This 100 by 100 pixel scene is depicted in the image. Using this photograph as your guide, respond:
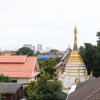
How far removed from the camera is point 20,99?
2427cm

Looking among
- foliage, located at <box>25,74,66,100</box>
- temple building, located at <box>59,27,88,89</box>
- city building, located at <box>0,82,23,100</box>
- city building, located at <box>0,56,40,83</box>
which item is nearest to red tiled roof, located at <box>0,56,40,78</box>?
city building, located at <box>0,56,40,83</box>

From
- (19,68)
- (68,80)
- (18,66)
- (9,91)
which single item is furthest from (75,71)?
(18,66)

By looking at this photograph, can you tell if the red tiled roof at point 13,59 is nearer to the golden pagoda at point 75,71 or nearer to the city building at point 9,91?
the golden pagoda at point 75,71

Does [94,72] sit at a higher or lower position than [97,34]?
lower

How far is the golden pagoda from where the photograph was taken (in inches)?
997

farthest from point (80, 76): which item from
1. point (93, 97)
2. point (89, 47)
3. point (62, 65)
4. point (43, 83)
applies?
point (62, 65)

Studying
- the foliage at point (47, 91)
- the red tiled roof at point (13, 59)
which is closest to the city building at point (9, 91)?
the foliage at point (47, 91)

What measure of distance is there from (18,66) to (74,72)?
1022 centimetres

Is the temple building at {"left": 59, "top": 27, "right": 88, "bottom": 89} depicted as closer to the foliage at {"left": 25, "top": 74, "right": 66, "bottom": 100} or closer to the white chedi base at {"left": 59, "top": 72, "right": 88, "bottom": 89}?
the white chedi base at {"left": 59, "top": 72, "right": 88, "bottom": 89}

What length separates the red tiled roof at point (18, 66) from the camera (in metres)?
31.2

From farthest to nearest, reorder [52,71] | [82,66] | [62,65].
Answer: [62,65] < [52,71] < [82,66]

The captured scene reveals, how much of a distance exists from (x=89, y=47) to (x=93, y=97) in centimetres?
2808

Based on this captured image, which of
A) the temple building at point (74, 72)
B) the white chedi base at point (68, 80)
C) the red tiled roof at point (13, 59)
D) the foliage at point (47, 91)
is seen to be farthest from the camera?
the red tiled roof at point (13, 59)

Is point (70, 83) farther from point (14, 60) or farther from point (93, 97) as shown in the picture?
point (93, 97)
